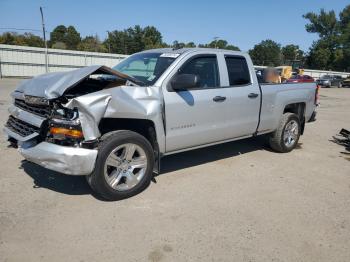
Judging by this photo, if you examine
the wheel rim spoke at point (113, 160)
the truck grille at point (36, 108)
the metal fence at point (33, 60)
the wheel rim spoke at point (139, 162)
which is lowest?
the wheel rim spoke at point (139, 162)

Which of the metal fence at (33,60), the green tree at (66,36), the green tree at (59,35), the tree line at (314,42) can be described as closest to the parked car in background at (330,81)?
the metal fence at (33,60)

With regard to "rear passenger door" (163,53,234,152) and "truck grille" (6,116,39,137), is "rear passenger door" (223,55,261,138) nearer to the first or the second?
"rear passenger door" (163,53,234,152)

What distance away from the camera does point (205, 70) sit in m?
5.02

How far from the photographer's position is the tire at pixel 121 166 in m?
3.81

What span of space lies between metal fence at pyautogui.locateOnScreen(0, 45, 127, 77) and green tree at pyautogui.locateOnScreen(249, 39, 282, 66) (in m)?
78.5

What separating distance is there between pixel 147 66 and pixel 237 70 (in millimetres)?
1547

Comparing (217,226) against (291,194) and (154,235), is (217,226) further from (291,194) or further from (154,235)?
(291,194)

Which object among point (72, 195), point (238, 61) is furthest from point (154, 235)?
point (238, 61)

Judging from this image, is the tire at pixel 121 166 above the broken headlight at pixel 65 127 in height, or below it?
below

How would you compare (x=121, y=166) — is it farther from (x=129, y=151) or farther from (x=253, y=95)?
(x=253, y=95)

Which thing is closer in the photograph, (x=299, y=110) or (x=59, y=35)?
(x=299, y=110)

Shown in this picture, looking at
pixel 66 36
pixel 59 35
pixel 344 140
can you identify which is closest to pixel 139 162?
pixel 344 140

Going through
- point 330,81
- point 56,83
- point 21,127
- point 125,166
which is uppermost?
point 330,81

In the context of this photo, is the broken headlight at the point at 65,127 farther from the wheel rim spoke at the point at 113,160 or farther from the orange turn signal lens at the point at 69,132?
the wheel rim spoke at the point at 113,160
